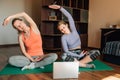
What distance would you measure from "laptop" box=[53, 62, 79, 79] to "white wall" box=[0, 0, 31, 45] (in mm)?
3805

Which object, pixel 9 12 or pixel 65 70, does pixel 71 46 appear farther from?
pixel 9 12

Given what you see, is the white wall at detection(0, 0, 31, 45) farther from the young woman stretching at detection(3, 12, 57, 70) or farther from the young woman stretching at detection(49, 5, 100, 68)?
the young woman stretching at detection(49, 5, 100, 68)

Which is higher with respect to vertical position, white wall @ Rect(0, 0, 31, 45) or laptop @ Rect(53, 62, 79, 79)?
white wall @ Rect(0, 0, 31, 45)

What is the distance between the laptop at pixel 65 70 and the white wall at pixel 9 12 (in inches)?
150

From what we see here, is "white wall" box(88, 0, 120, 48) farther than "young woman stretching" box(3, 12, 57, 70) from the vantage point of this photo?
Yes

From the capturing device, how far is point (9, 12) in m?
5.71

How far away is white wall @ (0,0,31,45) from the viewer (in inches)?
221

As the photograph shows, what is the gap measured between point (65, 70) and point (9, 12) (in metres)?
4.02

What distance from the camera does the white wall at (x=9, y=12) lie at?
221 inches

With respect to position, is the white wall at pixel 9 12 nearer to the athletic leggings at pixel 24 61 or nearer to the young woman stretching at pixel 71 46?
the athletic leggings at pixel 24 61

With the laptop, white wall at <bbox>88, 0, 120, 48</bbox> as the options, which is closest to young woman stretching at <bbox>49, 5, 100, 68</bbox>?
the laptop

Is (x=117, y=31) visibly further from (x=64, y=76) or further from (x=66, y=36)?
(x=64, y=76)

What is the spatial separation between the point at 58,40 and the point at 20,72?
2538mm

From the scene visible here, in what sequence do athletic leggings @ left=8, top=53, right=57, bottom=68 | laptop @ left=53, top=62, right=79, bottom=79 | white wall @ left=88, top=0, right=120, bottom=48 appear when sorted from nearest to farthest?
laptop @ left=53, top=62, right=79, bottom=79, athletic leggings @ left=8, top=53, right=57, bottom=68, white wall @ left=88, top=0, right=120, bottom=48
